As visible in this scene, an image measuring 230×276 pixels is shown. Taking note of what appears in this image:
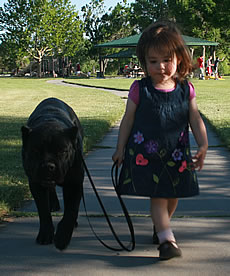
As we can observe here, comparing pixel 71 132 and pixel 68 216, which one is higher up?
pixel 71 132

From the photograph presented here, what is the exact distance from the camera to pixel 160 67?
345 cm

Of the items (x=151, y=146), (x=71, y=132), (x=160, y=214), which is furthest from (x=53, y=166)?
(x=160, y=214)

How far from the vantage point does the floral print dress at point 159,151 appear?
3.35 meters

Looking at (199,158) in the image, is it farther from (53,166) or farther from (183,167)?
(53,166)

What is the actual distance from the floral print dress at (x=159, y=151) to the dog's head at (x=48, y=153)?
1.48 feet

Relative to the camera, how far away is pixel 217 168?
6.65m

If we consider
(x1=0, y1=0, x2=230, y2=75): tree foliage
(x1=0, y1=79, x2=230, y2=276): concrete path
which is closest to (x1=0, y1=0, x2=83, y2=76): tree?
(x1=0, y1=0, x2=230, y2=75): tree foliage

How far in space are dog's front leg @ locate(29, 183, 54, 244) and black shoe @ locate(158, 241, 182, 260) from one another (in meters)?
0.93

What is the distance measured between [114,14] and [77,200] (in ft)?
254

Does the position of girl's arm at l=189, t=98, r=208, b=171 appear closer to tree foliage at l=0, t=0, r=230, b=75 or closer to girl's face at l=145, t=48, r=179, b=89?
girl's face at l=145, t=48, r=179, b=89

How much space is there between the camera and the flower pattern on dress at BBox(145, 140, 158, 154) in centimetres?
335

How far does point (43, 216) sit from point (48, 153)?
600 millimetres

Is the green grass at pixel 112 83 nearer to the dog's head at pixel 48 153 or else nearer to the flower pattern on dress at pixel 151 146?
the dog's head at pixel 48 153

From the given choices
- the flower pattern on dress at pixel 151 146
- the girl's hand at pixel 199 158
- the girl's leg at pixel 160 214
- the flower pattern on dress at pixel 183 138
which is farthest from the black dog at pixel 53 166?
the girl's hand at pixel 199 158
